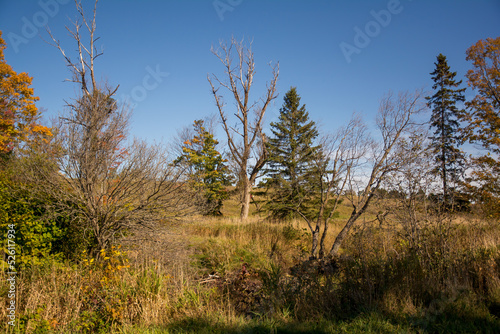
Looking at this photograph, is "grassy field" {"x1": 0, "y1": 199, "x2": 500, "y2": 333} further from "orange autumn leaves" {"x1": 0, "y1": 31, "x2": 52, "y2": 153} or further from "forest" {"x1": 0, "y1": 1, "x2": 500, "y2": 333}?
"orange autumn leaves" {"x1": 0, "y1": 31, "x2": 52, "y2": 153}

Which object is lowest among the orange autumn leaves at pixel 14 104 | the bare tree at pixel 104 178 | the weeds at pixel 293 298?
the weeds at pixel 293 298

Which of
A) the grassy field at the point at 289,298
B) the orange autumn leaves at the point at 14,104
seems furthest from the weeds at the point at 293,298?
the orange autumn leaves at the point at 14,104

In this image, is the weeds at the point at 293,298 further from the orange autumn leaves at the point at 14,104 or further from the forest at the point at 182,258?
the orange autumn leaves at the point at 14,104

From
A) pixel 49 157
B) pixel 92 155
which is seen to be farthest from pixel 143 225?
pixel 49 157

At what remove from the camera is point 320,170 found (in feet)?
28.4

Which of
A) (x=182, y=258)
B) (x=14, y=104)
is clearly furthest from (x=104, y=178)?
(x=14, y=104)

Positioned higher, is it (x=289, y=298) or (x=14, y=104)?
(x=14, y=104)

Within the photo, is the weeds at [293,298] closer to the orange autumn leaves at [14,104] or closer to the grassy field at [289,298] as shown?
the grassy field at [289,298]

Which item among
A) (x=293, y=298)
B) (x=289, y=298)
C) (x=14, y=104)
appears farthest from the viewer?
(x=14, y=104)

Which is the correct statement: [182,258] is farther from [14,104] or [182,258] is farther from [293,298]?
[14,104]

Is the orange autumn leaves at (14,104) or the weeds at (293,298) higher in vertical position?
the orange autumn leaves at (14,104)

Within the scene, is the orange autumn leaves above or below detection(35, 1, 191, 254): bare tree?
above

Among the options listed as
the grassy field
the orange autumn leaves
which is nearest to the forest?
the grassy field

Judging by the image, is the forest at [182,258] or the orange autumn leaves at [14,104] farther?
the orange autumn leaves at [14,104]
